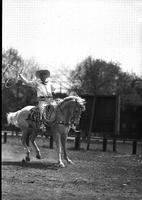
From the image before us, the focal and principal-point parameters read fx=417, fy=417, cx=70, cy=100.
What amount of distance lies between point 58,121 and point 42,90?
71 cm

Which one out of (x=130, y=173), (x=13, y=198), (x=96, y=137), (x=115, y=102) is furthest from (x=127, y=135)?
(x=13, y=198)

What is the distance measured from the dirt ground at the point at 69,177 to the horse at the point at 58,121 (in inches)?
6.0

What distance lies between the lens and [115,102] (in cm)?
682

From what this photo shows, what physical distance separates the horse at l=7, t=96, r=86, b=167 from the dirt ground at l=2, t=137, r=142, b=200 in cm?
15

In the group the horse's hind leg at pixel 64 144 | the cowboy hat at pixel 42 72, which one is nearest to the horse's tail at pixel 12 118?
the cowboy hat at pixel 42 72

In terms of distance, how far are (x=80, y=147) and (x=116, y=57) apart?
2.21 metres

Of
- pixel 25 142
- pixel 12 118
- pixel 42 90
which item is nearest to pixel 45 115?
pixel 42 90

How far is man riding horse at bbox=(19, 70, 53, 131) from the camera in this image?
6.40m

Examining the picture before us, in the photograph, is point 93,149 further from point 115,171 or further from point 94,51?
point 94,51

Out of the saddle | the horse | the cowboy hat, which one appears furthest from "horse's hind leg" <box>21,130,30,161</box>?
the cowboy hat

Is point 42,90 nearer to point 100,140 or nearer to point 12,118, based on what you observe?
point 12,118

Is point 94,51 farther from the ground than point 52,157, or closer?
farther from the ground

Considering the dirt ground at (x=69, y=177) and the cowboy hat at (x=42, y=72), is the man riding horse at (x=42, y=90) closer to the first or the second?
the cowboy hat at (x=42, y=72)

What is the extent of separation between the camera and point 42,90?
7.03 m
